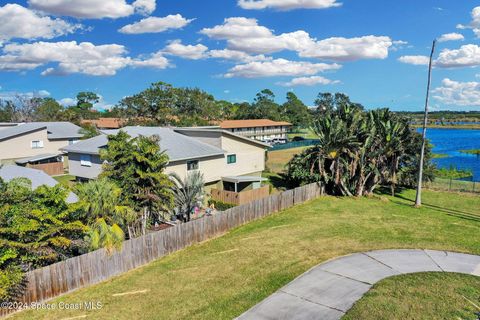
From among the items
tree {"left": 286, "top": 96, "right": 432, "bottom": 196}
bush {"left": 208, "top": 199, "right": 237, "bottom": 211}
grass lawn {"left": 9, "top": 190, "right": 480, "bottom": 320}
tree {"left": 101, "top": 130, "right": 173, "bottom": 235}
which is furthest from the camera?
tree {"left": 286, "top": 96, "right": 432, "bottom": 196}

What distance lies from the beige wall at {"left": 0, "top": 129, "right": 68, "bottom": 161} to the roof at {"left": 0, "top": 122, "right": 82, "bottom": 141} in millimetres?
639

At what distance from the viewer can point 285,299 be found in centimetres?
1232

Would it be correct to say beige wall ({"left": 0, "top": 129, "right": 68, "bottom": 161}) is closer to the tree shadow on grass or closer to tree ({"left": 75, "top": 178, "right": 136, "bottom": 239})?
tree ({"left": 75, "top": 178, "right": 136, "bottom": 239})

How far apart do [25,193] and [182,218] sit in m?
11.8

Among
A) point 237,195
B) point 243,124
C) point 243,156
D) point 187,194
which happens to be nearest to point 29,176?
point 187,194

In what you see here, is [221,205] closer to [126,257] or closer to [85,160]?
[126,257]

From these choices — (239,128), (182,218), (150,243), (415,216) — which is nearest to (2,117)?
(239,128)

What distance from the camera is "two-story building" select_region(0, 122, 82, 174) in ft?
133

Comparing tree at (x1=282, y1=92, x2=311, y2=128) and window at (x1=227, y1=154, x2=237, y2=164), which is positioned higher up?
tree at (x1=282, y1=92, x2=311, y2=128)

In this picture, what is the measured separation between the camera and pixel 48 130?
47.5m

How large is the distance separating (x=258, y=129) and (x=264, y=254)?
239 feet

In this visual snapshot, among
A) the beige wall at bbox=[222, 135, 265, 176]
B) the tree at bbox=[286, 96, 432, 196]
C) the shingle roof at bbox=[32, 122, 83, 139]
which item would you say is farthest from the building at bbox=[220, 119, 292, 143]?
the tree at bbox=[286, 96, 432, 196]

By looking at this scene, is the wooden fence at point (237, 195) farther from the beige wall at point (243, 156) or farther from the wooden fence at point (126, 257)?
the beige wall at point (243, 156)

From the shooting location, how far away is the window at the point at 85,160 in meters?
30.8
